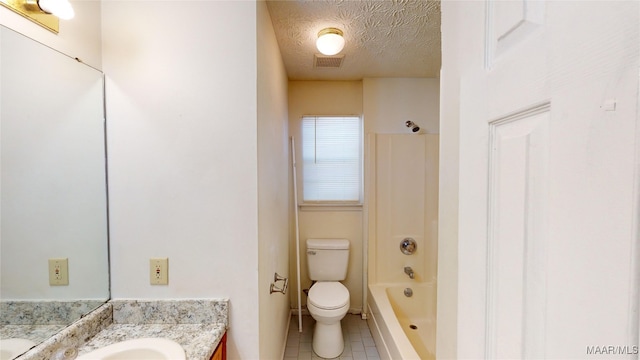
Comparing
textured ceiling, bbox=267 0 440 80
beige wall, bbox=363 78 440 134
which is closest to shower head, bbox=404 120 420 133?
beige wall, bbox=363 78 440 134

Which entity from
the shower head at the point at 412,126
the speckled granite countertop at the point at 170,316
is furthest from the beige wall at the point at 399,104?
the speckled granite countertop at the point at 170,316

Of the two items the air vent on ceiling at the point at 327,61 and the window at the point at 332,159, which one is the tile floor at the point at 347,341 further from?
the air vent on ceiling at the point at 327,61

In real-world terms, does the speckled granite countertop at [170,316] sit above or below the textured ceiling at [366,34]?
below

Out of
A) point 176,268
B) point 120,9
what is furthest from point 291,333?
point 120,9

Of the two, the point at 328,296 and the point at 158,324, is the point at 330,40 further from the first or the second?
the point at 328,296

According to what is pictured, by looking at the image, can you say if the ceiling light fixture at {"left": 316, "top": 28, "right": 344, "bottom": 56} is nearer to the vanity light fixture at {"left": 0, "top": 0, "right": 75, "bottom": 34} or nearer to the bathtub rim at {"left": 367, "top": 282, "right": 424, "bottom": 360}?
the vanity light fixture at {"left": 0, "top": 0, "right": 75, "bottom": 34}

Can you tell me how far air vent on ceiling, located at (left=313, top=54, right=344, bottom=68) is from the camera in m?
2.25

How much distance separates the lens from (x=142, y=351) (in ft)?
3.61

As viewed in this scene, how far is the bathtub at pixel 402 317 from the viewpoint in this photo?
2.10 m

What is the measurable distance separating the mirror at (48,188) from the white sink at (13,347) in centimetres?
2

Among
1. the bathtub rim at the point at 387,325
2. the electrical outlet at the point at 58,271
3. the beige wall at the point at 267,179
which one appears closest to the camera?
the electrical outlet at the point at 58,271

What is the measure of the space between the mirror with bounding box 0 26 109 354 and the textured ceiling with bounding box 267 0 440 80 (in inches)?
43.2

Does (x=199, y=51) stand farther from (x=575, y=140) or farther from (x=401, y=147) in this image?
(x=401, y=147)

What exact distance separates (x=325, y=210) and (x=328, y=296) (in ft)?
2.77
